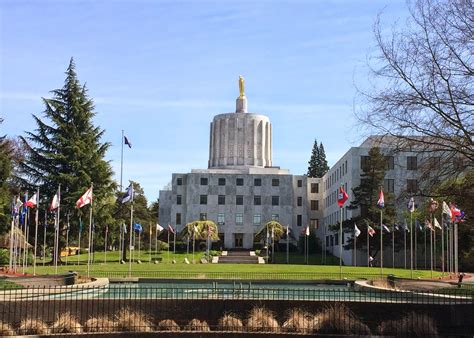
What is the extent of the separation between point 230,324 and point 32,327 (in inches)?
212

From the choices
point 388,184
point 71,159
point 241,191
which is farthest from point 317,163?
point 71,159

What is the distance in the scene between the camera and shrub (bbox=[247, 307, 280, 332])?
1686 cm

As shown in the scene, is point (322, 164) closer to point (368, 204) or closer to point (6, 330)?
point (368, 204)

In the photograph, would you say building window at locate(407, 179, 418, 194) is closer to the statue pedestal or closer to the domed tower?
the domed tower

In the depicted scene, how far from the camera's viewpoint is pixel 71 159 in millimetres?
66438

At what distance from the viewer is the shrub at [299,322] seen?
16844 millimetres

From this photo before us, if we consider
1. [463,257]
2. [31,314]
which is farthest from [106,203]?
[31,314]

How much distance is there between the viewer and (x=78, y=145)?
2635 inches

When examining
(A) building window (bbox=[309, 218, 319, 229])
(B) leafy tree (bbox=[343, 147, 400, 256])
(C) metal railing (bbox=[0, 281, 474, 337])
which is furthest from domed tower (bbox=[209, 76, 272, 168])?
(C) metal railing (bbox=[0, 281, 474, 337])

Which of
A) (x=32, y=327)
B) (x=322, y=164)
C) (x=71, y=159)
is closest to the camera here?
(x=32, y=327)

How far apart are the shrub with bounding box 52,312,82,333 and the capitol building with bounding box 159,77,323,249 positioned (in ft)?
279

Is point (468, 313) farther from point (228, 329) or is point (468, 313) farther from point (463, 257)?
point (463, 257)

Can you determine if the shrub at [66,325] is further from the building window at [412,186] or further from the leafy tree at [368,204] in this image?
the leafy tree at [368,204]

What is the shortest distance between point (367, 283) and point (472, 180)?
1612cm
